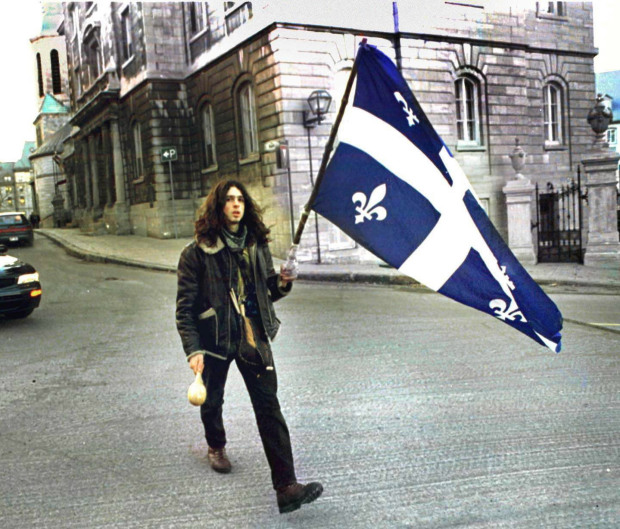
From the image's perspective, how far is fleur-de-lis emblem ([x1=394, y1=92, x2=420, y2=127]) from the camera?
346 cm

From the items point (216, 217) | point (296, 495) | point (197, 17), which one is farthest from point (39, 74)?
point (296, 495)

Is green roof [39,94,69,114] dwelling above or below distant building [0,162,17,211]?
above

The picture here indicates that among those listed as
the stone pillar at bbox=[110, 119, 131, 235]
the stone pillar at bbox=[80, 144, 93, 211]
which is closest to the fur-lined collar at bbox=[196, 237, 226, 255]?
the stone pillar at bbox=[110, 119, 131, 235]

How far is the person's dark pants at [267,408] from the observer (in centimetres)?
364

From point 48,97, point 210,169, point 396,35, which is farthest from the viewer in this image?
point 48,97

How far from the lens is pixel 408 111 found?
3.49m

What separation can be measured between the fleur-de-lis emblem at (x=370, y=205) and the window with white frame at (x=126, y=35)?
24631mm

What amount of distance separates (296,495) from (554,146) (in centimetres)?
2408

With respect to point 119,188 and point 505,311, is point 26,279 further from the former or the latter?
point 119,188

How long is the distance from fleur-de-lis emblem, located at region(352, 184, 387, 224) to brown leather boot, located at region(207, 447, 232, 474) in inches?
70.1

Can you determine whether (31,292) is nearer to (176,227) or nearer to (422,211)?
(422,211)

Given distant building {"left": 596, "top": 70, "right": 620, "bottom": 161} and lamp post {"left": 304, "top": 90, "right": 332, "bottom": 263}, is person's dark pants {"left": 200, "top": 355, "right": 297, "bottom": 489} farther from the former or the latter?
distant building {"left": 596, "top": 70, "right": 620, "bottom": 161}

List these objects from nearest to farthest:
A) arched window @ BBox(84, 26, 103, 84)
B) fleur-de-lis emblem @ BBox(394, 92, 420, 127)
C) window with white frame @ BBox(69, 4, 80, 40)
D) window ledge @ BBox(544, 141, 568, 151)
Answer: fleur-de-lis emblem @ BBox(394, 92, 420, 127) → window ledge @ BBox(544, 141, 568, 151) → arched window @ BBox(84, 26, 103, 84) → window with white frame @ BBox(69, 4, 80, 40)

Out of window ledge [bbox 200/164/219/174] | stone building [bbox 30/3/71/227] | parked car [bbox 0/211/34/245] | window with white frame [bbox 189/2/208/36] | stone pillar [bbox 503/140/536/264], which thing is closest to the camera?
stone pillar [bbox 503/140/536/264]
